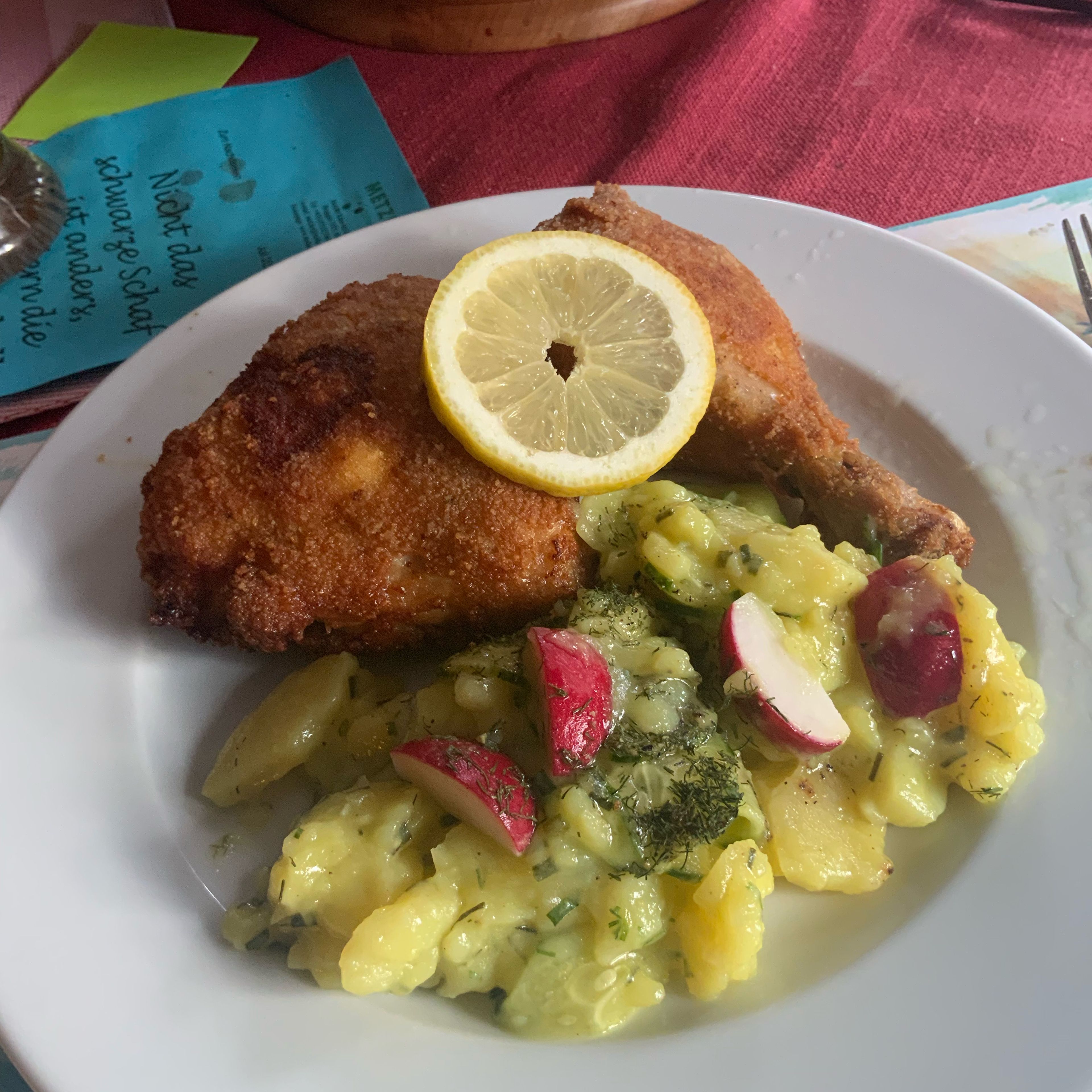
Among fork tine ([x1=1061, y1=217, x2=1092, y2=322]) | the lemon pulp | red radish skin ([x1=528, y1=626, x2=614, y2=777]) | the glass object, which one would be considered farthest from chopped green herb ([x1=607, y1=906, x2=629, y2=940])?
the glass object

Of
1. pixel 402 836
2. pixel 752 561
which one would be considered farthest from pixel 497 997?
pixel 752 561

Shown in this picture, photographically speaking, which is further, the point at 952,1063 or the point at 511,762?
the point at 511,762

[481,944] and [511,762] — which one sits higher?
[511,762]

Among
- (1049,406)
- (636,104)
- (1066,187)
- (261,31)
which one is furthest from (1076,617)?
(261,31)

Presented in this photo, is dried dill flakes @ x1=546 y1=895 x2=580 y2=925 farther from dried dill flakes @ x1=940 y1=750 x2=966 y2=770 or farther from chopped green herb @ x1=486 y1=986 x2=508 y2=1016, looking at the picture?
dried dill flakes @ x1=940 y1=750 x2=966 y2=770

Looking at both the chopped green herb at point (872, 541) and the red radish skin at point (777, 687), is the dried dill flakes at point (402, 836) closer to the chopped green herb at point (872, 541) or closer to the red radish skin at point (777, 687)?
the red radish skin at point (777, 687)

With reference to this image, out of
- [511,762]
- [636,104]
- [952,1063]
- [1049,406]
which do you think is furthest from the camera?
[636,104]

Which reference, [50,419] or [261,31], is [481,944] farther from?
[261,31]

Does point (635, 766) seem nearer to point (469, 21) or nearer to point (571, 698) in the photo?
point (571, 698)
